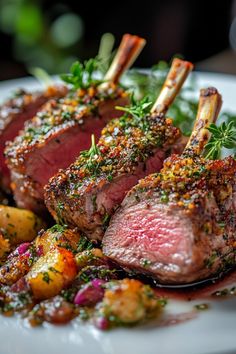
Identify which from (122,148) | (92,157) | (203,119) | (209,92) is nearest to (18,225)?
(92,157)

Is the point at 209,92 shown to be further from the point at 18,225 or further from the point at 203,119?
the point at 18,225

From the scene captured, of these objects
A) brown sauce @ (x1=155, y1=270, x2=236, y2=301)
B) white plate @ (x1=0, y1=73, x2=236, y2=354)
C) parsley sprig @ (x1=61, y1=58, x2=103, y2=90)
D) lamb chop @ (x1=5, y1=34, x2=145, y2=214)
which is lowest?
white plate @ (x1=0, y1=73, x2=236, y2=354)

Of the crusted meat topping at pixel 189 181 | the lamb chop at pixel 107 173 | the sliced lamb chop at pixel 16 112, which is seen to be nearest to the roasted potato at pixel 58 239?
the lamb chop at pixel 107 173

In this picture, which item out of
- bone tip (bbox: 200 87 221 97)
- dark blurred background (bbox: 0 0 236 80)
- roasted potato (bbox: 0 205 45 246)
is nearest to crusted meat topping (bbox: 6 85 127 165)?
roasted potato (bbox: 0 205 45 246)

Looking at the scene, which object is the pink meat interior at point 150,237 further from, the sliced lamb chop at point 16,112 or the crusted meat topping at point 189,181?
the sliced lamb chop at point 16,112

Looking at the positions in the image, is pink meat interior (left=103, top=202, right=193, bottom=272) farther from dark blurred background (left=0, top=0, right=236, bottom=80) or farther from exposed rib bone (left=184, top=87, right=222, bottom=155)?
dark blurred background (left=0, top=0, right=236, bottom=80)
